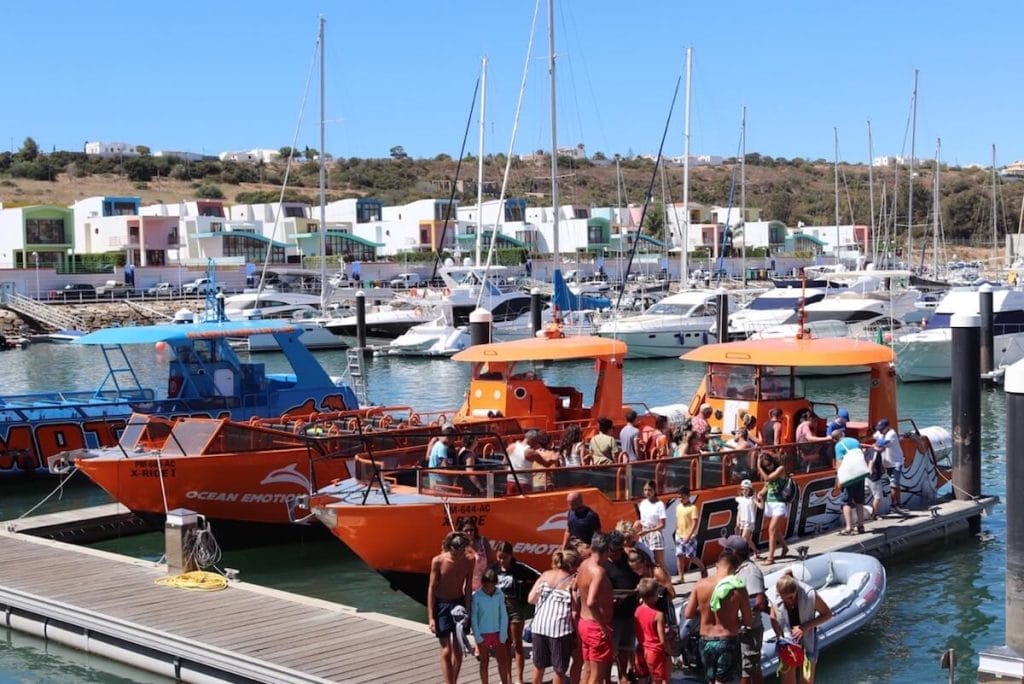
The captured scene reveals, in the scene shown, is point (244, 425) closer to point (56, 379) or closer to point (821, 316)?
point (56, 379)

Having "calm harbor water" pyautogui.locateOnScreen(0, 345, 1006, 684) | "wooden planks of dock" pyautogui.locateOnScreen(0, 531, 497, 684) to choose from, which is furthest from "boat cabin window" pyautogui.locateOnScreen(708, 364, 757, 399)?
"wooden planks of dock" pyautogui.locateOnScreen(0, 531, 497, 684)

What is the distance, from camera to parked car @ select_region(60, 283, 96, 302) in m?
82.0

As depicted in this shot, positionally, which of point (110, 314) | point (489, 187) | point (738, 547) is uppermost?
point (489, 187)

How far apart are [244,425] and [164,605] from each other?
502cm

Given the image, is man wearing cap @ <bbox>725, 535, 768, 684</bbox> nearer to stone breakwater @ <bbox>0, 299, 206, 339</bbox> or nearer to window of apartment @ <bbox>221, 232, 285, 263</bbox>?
stone breakwater @ <bbox>0, 299, 206, 339</bbox>

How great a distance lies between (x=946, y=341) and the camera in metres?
44.3

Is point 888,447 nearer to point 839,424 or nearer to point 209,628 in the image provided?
point 839,424

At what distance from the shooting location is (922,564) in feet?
61.9

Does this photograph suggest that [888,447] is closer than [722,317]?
Yes

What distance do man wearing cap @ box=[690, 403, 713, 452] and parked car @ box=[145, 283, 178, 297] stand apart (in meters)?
69.0

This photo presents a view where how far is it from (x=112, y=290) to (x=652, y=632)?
78.2m

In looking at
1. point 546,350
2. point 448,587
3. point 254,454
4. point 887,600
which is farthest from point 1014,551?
point 254,454

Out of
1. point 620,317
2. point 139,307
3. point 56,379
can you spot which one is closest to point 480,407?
point 56,379

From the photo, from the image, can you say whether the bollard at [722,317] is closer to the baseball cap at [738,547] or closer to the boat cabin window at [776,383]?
the boat cabin window at [776,383]
